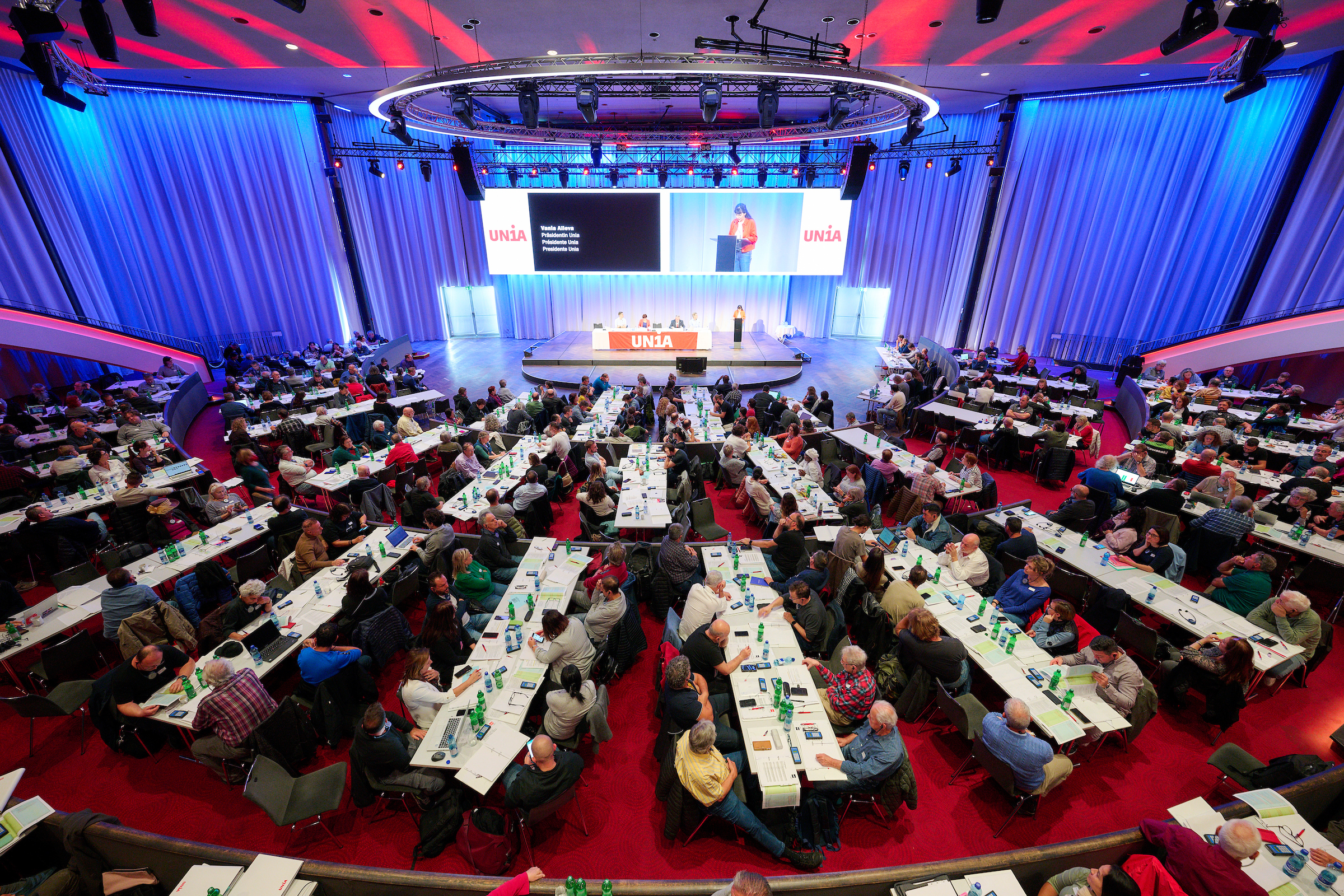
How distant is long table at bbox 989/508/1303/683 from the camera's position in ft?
15.8

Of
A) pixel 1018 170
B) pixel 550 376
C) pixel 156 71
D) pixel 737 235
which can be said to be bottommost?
pixel 550 376

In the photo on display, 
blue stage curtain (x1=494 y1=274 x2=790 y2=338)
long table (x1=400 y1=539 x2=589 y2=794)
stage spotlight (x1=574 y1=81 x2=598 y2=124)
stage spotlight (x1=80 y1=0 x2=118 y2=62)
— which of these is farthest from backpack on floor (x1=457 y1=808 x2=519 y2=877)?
blue stage curtain (x1=494 y1=274 x2=790 y2=338)

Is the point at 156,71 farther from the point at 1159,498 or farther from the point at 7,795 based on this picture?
the point at 1159,498

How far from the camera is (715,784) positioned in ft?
11.8

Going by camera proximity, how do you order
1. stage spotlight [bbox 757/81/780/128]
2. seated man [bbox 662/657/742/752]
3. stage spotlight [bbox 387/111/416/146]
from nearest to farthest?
seated man [bbox 662/657/742/752]
stage spotlight [bbox 757/81/780/128]
stage spotlight [bbox 387/111/416/146]

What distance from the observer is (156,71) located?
1312cm

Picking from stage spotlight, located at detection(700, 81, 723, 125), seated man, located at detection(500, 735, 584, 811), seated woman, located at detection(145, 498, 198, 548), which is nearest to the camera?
seated man, located at detection(500, 735, 584, 811)

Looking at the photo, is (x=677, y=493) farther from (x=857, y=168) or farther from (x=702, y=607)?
(x=857, y=168)

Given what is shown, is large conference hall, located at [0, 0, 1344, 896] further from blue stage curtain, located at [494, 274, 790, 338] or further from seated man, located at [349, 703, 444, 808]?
blue stage curtain, located at [494, 274, 790, 338]

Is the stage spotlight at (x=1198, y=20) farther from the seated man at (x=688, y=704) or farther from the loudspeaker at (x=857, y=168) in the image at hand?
the seated man at (x=688, y=704)

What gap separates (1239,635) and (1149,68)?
1472 centimetres

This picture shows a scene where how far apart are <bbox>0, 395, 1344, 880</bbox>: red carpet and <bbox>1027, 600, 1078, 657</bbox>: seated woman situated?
739mm

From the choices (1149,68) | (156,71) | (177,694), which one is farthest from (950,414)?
(156,71)

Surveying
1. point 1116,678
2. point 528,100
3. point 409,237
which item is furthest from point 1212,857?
point 409,237
